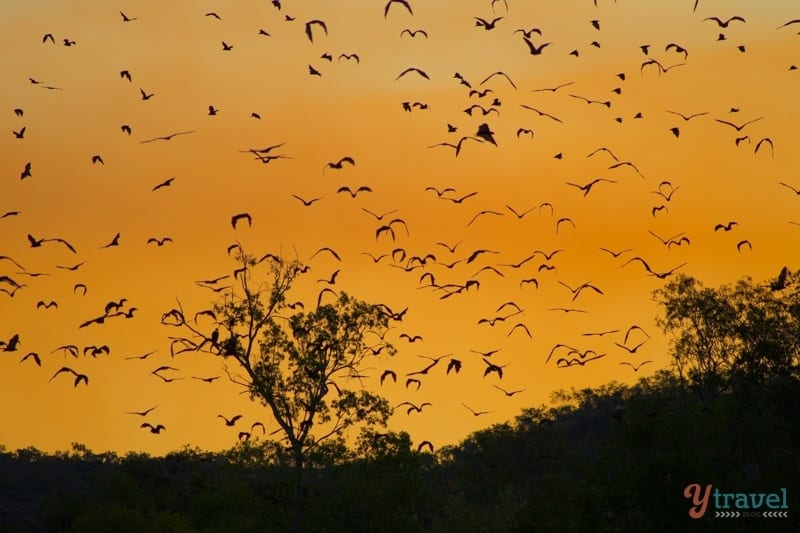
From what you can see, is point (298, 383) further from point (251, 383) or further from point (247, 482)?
point (247, 482)

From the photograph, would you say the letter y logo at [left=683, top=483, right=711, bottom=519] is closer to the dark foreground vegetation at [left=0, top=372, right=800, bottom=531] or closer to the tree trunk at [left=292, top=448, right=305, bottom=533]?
the dark foreground vegetation at [left=0, top=372, right=800, bottom=531]

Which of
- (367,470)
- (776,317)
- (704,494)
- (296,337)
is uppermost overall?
(776,317)

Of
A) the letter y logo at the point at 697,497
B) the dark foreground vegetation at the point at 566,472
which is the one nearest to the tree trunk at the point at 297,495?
the dark foreground vegetation at the point at 566,472

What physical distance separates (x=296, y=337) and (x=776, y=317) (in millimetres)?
42769

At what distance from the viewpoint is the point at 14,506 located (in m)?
146

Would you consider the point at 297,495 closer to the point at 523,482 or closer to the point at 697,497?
the point at 697,497

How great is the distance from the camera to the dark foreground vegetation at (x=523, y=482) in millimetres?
64406

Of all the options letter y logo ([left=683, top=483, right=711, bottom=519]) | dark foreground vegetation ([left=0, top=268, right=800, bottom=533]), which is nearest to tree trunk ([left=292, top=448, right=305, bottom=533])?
dark foreground vegetation ([left=0, top=268, right=800, bottom=533])

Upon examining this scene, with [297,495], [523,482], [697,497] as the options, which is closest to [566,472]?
[523,482]

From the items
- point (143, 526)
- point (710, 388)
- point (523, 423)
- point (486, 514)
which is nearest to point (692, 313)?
point (710, 388)

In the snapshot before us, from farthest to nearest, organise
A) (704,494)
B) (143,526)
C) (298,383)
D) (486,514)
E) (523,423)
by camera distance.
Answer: (523,423) → (486,514) → (143,526) → (298,383) → (704,494)

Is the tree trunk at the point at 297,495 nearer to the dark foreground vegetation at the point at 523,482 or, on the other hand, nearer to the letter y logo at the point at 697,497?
the dark foreground vegetation at the point at 523,482

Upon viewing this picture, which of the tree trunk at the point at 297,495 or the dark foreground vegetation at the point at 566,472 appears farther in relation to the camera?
the tree trunk at the point at 297,495

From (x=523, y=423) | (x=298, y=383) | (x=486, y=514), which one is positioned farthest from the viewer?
(x=523, y=423)
